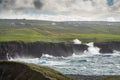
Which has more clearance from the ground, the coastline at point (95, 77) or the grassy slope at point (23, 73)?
the grassy slope at point (23, 73)

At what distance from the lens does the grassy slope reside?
86.4 meters

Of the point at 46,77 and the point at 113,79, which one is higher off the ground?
the point at 46,77

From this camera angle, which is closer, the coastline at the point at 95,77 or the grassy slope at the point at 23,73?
the grassy slope at the point at 23,73

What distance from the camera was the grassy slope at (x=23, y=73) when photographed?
8637cm

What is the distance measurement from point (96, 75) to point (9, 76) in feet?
166

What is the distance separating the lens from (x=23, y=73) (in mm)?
90375

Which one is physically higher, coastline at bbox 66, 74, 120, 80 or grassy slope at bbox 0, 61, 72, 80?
grassy slope at bbox 0, 61, 72, 80

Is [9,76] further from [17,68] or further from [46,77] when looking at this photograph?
[46,77]

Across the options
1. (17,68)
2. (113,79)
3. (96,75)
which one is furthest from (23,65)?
(96,75)

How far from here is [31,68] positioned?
298 ft

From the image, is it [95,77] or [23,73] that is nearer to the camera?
[23,73]

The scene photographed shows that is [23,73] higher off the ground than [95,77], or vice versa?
[23,73]

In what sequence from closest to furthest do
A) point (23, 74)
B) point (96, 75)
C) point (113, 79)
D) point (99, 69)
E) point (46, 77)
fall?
point (46, 77)
point (23, 74)
point (113, 79)
point (96, 75)
point (99, 69)

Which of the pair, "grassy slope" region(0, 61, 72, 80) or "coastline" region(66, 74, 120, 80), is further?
"coastline" region(66, 74, 120, 80)
